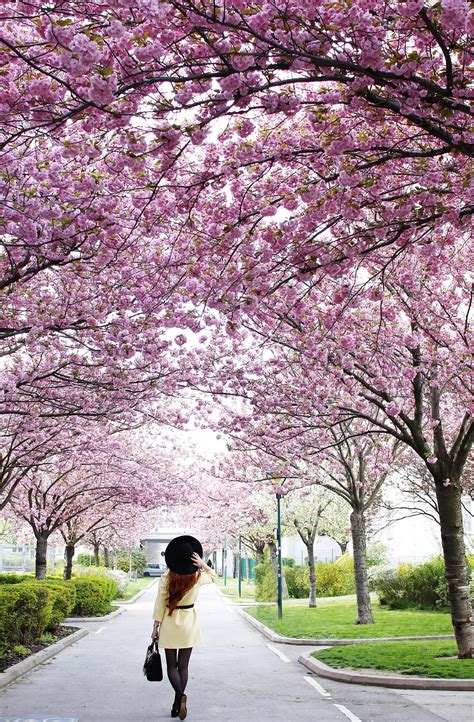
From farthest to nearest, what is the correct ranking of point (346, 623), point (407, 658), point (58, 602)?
point (346, 623), point (58, 602), point (407, 658)

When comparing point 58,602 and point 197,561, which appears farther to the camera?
point 58,602

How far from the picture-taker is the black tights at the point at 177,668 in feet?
26.7

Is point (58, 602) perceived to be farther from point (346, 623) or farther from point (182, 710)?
point (182, 710)

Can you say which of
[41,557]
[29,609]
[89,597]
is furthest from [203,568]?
[41,557]

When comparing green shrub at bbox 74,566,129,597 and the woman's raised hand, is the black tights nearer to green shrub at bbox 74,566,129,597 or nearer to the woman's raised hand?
the woman's raised hand

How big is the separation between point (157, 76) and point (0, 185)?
2.58m

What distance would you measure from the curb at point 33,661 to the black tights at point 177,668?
132 inches

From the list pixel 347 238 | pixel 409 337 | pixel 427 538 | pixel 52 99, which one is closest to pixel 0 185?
pixel 52 99

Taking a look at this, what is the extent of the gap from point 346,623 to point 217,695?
1180 centimetres

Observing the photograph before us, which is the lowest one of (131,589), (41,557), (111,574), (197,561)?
(131,589)

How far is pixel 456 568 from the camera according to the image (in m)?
12.6

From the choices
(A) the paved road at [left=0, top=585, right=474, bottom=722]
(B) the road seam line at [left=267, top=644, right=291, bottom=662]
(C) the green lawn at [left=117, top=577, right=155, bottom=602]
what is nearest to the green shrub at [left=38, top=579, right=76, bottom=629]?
(A) the paved road at [left=0, top=585, right=474, bottom=722]

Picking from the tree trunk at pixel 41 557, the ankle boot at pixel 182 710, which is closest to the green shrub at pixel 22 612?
the ankle boot at pixel 182 710

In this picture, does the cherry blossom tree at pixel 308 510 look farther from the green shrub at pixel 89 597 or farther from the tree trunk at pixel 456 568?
the tree trunk at pixel 456 568
